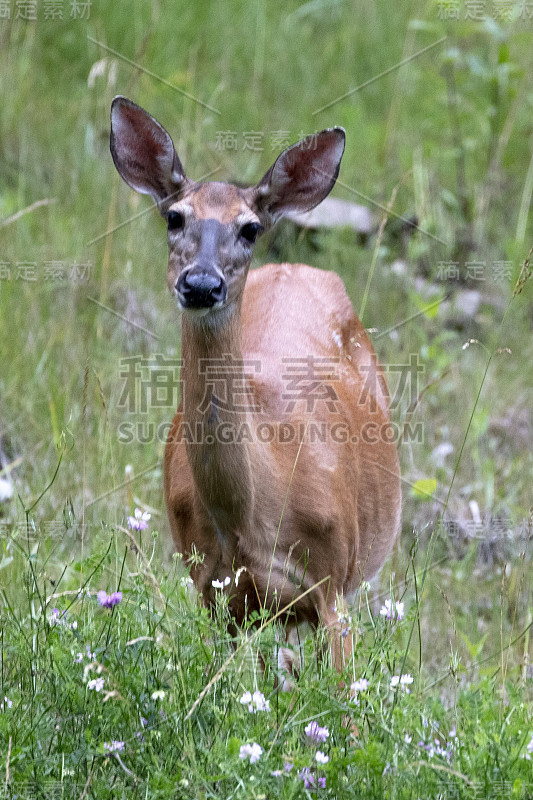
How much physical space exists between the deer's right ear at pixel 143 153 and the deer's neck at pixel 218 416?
0.62m

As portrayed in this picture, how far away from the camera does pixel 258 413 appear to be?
3514 mm

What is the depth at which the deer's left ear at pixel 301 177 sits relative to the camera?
3.54m

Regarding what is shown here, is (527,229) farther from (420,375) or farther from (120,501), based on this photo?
(120,501)

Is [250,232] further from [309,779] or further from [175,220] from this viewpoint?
[309,779]

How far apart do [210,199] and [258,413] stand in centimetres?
69

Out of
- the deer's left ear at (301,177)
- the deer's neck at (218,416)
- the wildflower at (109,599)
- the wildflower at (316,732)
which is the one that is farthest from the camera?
the deer's left ear at (301,177)

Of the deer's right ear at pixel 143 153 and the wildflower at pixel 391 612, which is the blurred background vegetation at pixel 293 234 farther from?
the wildflower at pixel 391 612

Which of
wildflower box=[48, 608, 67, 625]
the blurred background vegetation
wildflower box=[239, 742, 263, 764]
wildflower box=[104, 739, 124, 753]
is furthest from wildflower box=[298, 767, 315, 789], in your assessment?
the blurred background vegetation

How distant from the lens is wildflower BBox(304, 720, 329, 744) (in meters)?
2.40

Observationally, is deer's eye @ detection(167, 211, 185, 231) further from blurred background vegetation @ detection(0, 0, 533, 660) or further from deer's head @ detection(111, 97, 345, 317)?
blurred background vegetation @ detection(0, 0, 533, 660)

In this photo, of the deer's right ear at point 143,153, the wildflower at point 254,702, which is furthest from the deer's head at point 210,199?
the wildflower at point 254,702

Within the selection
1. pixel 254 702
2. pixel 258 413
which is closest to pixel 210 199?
pixel 258 413

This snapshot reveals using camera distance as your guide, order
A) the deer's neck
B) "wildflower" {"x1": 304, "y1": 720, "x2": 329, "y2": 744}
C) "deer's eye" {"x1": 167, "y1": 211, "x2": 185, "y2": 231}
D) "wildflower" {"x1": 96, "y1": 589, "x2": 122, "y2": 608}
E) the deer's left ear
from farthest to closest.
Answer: the deer's left ear < "deer's eye" {"x1": 167, "y1": 211, "x2": 185, "y2": 231} < the deer's neck < "wildflower" {"x1": 96, "y1": 589, "x2": 122, "y2": 608} < "wildflower" {"x1": 304, "y1": 720, "x2": 329, "y2": 744}

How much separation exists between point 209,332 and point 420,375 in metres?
2.66
